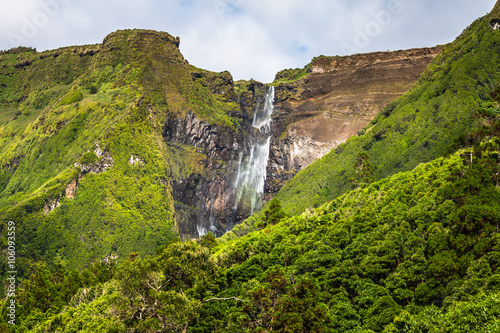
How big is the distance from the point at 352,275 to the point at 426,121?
6959 centimetres

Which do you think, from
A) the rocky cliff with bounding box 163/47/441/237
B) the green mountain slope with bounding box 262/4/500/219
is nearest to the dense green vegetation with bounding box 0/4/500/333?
the green mountain slope with bounding box 262/4/500/219

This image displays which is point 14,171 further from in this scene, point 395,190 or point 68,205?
point 395,190

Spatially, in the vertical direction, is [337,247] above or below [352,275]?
above

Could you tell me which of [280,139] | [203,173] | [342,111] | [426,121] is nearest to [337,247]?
[426,121]

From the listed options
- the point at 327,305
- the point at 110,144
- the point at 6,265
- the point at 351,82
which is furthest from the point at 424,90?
the point at 6,265

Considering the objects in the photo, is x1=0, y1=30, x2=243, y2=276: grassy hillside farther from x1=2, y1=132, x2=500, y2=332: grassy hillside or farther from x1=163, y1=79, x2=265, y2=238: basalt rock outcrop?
x1=2, y1=132, x2=500, y2=332: grassy hillside

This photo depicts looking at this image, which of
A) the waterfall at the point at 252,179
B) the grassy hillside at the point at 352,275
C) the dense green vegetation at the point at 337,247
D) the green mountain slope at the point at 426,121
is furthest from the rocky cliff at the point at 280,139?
the grassy hillside at the point at 352,275

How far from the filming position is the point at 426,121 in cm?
10669

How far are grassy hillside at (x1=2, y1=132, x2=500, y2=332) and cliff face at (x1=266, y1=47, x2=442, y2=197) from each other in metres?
119

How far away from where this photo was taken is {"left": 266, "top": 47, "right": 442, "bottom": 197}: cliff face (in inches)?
7234

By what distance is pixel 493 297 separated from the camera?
3288cm

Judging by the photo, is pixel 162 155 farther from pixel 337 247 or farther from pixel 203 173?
pixel 337 247

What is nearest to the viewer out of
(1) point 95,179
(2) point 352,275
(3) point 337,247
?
(2) point 352,275

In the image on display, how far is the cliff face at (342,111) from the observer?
7234 inches
